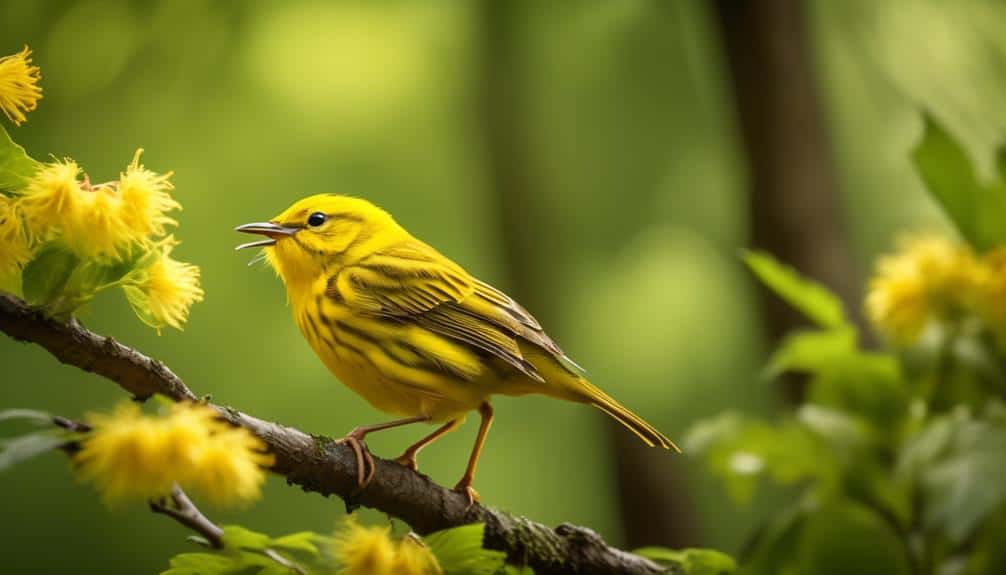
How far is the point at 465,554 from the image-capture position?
32.6 inches

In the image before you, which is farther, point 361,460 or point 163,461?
point 361,460

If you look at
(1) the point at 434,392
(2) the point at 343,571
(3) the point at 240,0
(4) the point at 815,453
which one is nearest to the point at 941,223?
(3) the point at 240,0

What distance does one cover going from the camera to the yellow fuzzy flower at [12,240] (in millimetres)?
766

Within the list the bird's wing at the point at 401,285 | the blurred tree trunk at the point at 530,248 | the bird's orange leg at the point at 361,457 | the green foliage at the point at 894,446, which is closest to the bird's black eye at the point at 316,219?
the bird's wing at the point at 401,285

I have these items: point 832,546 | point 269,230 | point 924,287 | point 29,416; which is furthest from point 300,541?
point 924,287

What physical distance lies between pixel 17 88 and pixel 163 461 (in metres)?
0.32

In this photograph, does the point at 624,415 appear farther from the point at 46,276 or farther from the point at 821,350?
the point at 46,276

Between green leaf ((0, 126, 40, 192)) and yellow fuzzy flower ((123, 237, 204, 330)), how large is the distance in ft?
0.34

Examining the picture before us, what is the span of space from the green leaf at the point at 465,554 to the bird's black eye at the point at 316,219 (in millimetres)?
388

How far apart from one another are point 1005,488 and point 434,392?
517 mm

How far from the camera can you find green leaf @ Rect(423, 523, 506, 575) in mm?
828

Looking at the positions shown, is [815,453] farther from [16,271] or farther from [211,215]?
[211,215]

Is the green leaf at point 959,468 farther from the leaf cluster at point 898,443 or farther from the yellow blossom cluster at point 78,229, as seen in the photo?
the yellow blossom cluster at point 78,229

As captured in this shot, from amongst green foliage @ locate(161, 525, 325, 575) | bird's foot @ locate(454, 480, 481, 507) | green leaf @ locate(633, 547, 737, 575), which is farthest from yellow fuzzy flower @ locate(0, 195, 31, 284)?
green leaf @ locate(633, 547, 737, 575)
